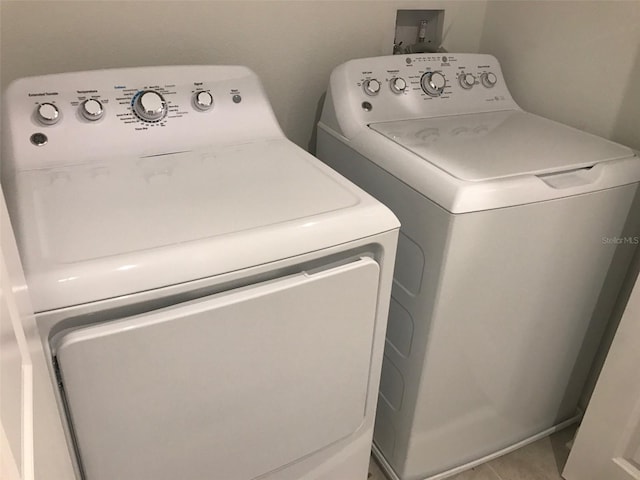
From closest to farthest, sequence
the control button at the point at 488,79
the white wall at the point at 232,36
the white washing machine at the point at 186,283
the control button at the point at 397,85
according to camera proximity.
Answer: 1. the white washing machine at the point at 186,283
2. the white wall at the point at 232,36
3. the control button at the point at 397,85
4. the control button at the point at 488,79

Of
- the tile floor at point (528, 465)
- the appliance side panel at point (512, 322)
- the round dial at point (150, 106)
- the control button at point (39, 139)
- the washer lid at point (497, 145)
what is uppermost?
the round dial at point (150, 106)

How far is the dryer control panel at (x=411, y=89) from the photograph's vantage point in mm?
1387

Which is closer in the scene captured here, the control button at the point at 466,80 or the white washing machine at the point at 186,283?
the white washing machine at the point at 186,283

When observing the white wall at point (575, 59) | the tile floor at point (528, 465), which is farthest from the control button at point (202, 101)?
the tile floor at point (528, 465)

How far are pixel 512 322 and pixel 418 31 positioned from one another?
970 mm

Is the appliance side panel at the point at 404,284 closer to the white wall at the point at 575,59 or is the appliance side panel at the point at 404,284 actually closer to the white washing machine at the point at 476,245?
the white washing machine at the point at 476,245

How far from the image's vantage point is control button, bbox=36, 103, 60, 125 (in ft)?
3.58

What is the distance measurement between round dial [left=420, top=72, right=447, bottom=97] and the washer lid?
0.08m

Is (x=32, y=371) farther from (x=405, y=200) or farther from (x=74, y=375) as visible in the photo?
(x=405, y=200)

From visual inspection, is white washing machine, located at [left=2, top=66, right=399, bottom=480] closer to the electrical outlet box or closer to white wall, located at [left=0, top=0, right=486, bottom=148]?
white wall, located at [left=0, top=0, right=486, bottom=148]

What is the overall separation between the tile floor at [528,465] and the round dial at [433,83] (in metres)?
1.05

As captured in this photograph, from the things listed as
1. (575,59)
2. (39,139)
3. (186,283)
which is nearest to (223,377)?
(186,283)

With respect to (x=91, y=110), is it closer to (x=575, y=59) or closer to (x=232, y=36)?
(x=232, y=36)

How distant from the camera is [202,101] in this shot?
48.4 inches
